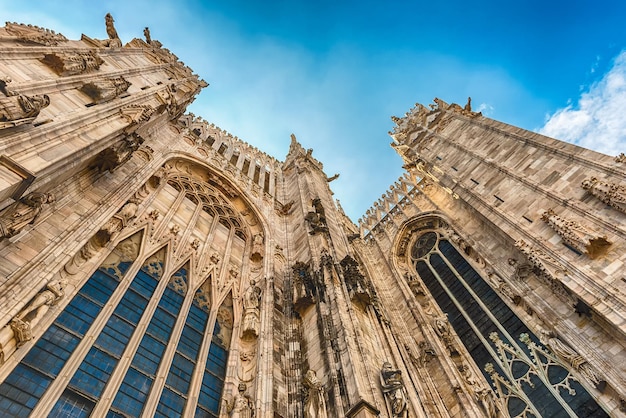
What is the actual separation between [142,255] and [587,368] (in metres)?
10.2

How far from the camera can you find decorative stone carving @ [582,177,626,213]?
34.7ft

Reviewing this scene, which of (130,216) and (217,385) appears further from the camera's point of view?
(130,216)

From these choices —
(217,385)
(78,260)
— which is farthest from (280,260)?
(78,260)

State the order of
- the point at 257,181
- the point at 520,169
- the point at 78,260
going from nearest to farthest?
the point at 78,260
the point at 520,169
the point at 257,181

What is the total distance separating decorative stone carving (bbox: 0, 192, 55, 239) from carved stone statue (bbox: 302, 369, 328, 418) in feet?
17.3

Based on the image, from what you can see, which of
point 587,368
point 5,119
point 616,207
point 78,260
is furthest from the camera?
point 616,207

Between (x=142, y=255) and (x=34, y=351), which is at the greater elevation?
(x=142, y=255)

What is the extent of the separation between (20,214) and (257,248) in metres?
7.42

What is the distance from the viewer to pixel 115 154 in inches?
361

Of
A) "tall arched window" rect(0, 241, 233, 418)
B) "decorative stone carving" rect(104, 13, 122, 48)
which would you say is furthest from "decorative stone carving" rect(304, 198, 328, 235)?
"decorative stone carving" rect(104, 13, 122, 48)

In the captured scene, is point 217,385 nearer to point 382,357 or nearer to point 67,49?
point 382,357

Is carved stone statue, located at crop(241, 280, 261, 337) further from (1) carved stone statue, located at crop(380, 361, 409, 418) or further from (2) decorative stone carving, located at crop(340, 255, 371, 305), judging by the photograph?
(1) carved stone statue, located at crop(380, 361, 409, 418)

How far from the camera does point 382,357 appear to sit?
8641mm

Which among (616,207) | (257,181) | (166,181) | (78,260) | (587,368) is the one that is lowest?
(587,368)
